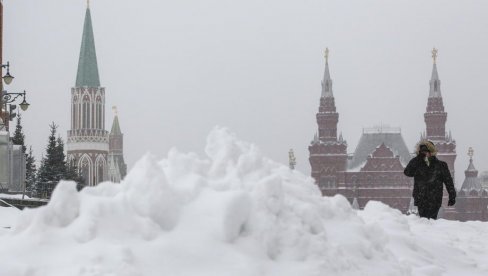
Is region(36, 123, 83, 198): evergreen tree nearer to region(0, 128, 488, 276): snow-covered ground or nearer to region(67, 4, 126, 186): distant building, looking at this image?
region(0, 128, 488, 276): snow-covered ground

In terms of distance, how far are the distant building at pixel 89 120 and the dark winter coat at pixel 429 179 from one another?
308 ft

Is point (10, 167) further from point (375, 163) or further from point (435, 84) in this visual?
point (435, 84)

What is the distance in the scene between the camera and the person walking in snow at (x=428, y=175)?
986cm

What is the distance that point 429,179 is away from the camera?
992 centimetres

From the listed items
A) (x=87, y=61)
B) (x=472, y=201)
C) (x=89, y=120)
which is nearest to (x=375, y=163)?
(x=472, y=201)

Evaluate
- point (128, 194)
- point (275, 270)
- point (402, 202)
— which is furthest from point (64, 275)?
point (402, 202)

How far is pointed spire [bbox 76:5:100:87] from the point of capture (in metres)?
106

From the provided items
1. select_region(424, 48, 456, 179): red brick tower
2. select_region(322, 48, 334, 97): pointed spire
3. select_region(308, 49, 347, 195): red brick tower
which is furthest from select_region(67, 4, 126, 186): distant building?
select_region(424, 48, 456, 179): red brick tower

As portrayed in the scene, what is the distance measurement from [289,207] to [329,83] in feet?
327

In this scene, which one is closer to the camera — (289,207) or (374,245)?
(289,207)

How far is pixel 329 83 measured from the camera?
104 m

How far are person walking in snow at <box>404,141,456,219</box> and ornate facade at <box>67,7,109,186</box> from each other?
312ft

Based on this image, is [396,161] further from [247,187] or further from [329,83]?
[247,187]

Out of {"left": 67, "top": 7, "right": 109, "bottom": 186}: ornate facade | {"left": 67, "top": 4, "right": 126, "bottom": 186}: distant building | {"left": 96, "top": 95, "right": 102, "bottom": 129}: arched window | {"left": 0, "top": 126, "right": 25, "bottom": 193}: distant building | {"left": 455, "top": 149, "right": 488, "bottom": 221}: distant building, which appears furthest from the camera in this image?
{"left": 96, "top": 95, "right": 102, "bottom": 129}: arched window
